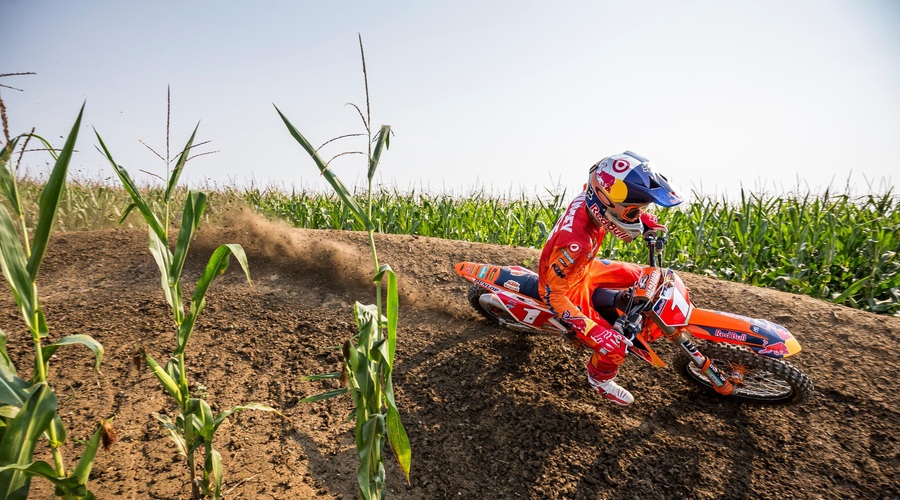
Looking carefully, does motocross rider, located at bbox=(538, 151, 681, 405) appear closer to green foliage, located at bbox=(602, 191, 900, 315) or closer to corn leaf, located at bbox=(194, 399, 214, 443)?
corn leaf, located at bbox=(194, 399, 214, 443)

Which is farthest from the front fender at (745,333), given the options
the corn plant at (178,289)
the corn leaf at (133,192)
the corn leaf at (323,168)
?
the corn leaf at (133,192)

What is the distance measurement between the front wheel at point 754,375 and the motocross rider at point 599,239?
61cm

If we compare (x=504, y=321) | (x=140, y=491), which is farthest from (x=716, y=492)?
(x=140, y=491)

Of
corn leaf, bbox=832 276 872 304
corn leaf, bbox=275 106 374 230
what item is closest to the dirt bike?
corn leaf, bbox=275 106 374 230

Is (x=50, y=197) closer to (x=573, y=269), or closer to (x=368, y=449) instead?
(x=368, y=449)

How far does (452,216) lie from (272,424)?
588 cm

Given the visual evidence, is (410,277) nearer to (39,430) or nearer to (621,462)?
(621,462)

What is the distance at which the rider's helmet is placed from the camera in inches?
138

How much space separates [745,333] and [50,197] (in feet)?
12.7

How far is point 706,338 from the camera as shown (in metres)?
3.62

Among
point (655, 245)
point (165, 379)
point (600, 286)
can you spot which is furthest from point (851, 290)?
point (165, 379)

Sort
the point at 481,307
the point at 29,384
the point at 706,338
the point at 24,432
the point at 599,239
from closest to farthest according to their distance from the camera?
the point at 24,432 → the point at 29,384 → the point at 706,338 → the point at 599,239 → the point at 481,307

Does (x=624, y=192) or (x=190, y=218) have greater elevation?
(x=624, y=192)

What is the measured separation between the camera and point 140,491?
273 cm
